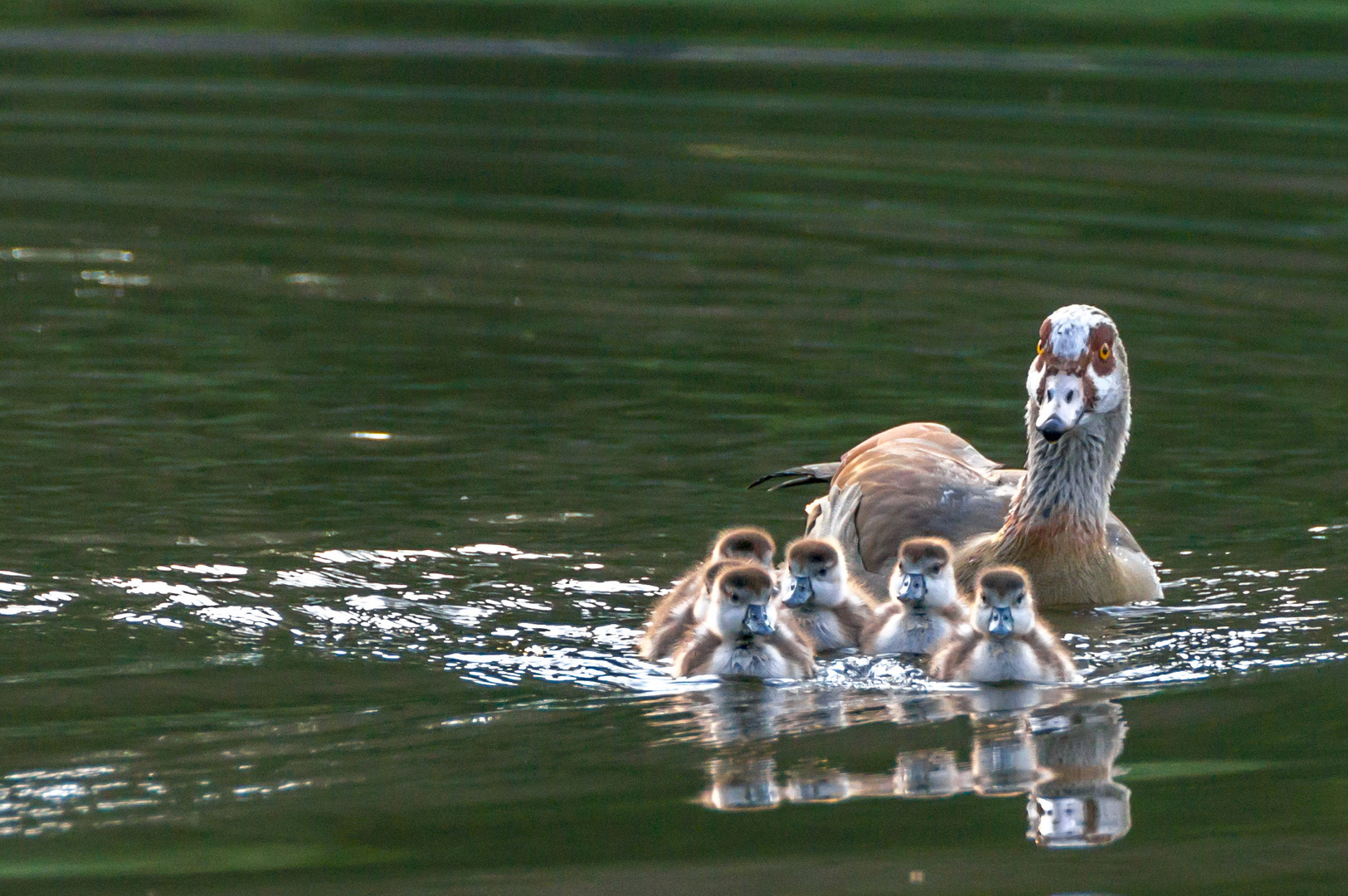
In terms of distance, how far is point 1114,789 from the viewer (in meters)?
6.31

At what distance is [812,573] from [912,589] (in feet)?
1.22

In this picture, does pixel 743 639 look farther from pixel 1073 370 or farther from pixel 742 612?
pixel 1073 370

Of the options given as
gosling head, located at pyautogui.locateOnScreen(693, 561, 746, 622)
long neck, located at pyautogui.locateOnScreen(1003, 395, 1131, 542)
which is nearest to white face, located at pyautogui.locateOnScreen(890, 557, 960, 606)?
gosling head, located at pyautogui.locateOnScreen(693, 561, 746, 622)

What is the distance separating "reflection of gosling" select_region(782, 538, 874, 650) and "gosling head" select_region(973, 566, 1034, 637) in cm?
67

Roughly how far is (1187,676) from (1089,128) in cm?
1384

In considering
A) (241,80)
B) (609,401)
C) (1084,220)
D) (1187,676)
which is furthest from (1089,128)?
(1187,676)

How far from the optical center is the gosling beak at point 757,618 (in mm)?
7383

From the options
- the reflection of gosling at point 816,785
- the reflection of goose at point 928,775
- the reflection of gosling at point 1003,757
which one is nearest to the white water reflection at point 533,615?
the reflection of gosling at point 1003,757

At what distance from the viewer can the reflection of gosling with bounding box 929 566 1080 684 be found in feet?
24.5

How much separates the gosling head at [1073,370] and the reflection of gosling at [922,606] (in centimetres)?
74

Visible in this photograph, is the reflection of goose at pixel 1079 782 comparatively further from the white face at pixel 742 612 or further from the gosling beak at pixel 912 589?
the white face at pixel 742 612

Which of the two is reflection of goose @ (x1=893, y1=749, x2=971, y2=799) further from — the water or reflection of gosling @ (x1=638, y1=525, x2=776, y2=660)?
reflection of gosling @ (x1=638, y1=525, x2=776, y2=660)

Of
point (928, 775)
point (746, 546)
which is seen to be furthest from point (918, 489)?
point (928, 775)

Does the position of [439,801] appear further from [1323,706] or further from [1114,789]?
[1323,706]
